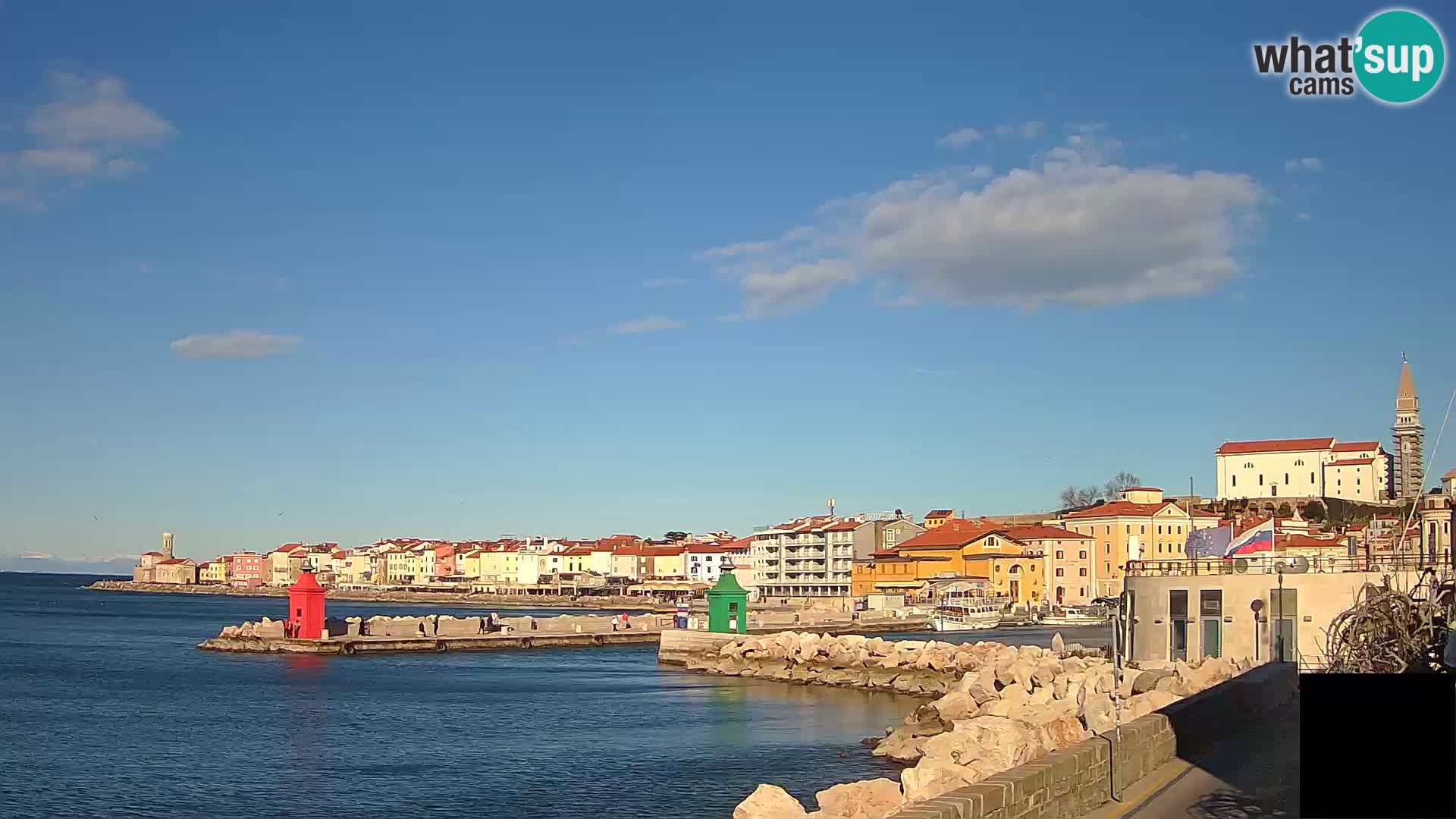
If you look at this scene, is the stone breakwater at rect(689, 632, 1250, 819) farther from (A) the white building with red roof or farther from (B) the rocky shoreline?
(A) the white building with red roof

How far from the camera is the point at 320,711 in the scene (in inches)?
1556

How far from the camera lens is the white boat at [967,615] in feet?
270

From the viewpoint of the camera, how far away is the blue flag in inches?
1317

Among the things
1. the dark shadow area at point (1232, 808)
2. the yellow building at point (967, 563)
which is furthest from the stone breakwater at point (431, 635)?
the dark shadow area at point (1232, 808)

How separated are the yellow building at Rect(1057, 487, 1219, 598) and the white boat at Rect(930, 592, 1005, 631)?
1279 centimetres

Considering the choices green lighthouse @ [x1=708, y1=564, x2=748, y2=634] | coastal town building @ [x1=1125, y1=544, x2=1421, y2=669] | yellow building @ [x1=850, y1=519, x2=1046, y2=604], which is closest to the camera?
coastal town building @ [x1=1125, y1=544, x2=1421, y2=669]

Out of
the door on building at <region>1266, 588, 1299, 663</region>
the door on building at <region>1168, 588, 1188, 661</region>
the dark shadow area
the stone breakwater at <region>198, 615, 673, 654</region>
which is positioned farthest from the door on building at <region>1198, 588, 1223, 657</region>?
the stone breakwater at <region>198, 615, 673, 654</region>

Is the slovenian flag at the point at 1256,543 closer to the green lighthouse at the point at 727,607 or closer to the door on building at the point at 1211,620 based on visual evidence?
the door on building at the point at 1211,620

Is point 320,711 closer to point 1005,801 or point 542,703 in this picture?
point 542,703

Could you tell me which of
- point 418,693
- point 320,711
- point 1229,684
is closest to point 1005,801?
point 1229,684

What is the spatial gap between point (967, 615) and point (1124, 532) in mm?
21968

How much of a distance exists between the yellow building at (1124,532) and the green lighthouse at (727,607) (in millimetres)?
45809

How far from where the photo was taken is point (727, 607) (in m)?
61.2

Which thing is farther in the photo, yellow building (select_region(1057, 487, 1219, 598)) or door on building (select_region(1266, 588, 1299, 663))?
yellow building (select_region(1057, 487, 1219, 598))
